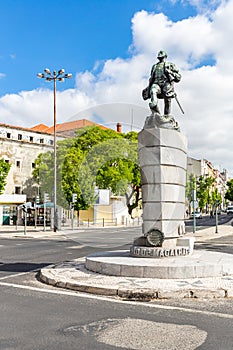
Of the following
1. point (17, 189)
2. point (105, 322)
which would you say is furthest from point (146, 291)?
point (17, 189)

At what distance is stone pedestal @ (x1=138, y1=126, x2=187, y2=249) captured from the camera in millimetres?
10969

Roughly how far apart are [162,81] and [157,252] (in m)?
5.02

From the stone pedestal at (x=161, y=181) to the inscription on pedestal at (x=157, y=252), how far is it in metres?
0.27

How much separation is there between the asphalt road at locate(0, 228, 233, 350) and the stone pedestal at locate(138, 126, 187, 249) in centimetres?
366

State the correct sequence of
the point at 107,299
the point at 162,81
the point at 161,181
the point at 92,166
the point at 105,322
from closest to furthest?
the point at 105,322
the point at 107,299
the point at 161,181
the point at 162,81
the point at 92,166

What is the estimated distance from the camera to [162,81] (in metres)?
11.8

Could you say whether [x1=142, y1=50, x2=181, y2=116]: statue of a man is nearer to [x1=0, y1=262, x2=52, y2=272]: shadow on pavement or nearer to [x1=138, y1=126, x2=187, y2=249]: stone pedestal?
[x1=138, y1=126, x2=187, y2=249]: stone pedestal

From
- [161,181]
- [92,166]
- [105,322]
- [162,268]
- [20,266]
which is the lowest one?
[20,266]

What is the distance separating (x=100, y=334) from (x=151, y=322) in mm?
932

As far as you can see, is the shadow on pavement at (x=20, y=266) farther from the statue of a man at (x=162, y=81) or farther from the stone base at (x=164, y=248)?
the statue of a man at (x=162, y=81)

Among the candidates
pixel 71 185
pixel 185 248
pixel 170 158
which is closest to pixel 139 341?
pixel 185 248

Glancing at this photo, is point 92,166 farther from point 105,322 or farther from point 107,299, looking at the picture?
point 105,322

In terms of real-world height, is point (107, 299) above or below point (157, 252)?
below

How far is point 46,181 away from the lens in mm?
50312
